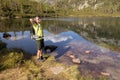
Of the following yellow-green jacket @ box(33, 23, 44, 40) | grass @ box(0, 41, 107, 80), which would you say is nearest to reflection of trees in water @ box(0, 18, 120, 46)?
yellow-green jacket @ box(33, 23, 44, 40)

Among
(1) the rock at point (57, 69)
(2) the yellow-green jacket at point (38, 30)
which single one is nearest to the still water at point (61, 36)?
(2) the yellow-green jacket at point (38, 30)

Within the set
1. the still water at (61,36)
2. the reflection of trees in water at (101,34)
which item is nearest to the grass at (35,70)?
the still water at (61,36)

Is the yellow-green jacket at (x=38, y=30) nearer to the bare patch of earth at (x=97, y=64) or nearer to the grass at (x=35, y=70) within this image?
the grass at (x=35, y=70)

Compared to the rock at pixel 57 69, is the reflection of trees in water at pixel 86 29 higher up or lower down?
lower down

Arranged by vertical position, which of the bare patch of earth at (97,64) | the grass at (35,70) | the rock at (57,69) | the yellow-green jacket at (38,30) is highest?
the yellow-green jacket at (38,30)

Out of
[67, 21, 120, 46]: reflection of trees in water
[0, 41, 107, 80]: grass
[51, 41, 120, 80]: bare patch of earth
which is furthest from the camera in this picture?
[67, 21, 120, 46]: reflection of trees in water

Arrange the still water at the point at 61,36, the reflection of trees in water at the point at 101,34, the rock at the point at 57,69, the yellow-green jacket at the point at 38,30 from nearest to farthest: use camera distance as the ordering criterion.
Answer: the rock at the point at 57,69 → the yellow-green jacket at the point at 38,30 → the still water at the point at 61,36 → the reflection of trees in water at the point at 101,34

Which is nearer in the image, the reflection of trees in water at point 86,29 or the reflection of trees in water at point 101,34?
the reflection of trees in water at point 101,34

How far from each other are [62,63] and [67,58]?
2.13 metres

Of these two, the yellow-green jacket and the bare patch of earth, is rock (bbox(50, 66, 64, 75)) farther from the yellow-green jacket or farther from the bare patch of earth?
the yellow-green jacket

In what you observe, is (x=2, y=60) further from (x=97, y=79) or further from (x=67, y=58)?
(x=97, y=79)

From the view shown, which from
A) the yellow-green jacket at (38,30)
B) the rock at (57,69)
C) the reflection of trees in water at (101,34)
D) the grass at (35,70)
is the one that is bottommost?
the reflection of trees in water at (101,34)

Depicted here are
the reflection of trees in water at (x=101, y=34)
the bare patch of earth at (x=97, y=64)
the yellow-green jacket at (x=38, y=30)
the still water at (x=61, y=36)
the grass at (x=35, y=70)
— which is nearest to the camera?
the grass at (x=35, y=70)

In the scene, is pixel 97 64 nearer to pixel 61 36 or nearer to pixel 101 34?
pixel 61 36
